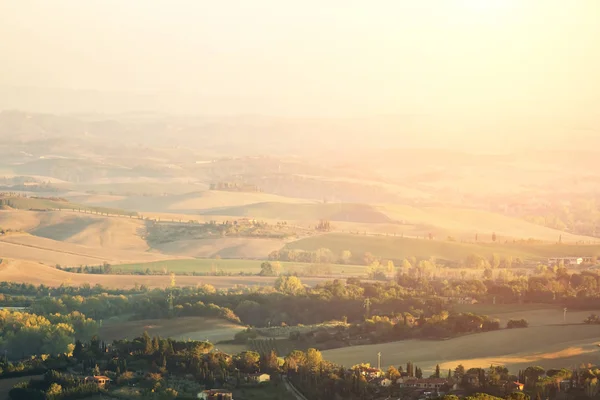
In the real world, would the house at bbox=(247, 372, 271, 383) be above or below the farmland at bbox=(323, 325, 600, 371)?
below

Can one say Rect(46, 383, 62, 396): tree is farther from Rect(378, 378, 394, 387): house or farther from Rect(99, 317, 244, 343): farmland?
Rect(99, 317, 244, 343): farmland

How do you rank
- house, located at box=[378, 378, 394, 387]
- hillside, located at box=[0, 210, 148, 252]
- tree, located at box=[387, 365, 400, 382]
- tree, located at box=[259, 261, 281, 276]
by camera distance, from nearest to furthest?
1. house, located at box=[378, 378, 394, 387]
2. tree, located at box=[387, 365, 400, 382]
3. tree, located at box=[259, 261, 281, 276]
4. hillside, located at box=[0, 210, 148, 252]

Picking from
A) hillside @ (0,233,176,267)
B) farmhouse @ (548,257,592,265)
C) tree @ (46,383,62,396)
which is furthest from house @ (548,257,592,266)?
tree @ (46,383,62,396)

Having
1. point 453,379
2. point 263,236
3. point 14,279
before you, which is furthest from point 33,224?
point 453,379

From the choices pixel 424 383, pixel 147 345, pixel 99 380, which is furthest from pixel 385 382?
pixel 147 345

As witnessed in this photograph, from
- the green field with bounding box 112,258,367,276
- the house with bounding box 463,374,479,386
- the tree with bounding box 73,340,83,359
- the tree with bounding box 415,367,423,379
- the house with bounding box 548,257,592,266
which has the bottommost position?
the tree with bounding box 73,340,83,359

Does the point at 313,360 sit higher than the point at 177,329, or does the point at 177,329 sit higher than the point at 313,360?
the point at 313,360

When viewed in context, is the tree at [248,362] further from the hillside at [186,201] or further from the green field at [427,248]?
the hillside at [186,201]

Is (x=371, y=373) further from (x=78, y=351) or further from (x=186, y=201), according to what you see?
(x=186, y=201)
